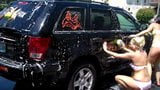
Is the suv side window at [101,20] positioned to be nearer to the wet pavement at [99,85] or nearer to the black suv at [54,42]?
the black suv at [54,42]

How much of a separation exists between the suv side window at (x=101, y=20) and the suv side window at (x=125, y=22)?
402mm

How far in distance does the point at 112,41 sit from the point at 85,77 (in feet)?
3.26

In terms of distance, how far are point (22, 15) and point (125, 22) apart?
253 centimetres

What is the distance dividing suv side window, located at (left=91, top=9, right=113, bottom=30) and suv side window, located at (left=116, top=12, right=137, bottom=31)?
0.40 m

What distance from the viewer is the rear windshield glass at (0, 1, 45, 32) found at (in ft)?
19.4

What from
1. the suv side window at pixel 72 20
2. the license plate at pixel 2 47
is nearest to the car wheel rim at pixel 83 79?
the suv side window at pixel 72 20

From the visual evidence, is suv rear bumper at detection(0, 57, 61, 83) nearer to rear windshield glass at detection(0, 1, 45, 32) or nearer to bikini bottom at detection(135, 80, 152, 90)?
rear windshield glass at detection(0, 1, 45, 32)

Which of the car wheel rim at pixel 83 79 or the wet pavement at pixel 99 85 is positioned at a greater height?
the car wheel rim at pixel 83 79

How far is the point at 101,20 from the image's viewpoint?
6.88 metres

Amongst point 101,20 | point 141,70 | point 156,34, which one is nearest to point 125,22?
point 156,34

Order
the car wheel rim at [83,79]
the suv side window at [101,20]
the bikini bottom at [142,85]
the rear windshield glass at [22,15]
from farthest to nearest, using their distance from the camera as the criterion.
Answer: the suv side window at [101,20] → the car wheel rim at [83,79] → the rear windshield glass at [22,15] → the bikini bottom at [142,85]

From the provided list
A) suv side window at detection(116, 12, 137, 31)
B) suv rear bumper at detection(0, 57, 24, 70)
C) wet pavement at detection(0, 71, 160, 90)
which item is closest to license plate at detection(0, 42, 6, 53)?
suv rear bumper at detection(0, 57, 24, 70)

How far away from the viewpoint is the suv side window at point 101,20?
6648 millimetres

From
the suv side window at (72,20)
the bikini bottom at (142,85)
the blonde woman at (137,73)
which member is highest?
the suv side window at (72,20)
